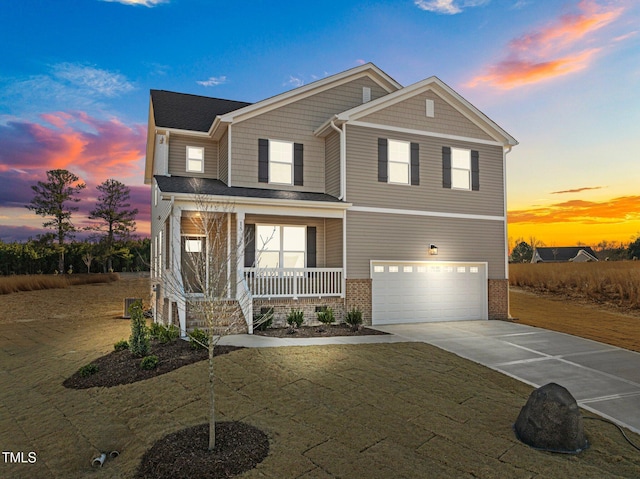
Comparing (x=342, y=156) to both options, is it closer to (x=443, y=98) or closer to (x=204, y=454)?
(x=443, y=98)

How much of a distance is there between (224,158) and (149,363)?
8467 millimetres

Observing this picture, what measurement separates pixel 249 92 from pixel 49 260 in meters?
24.4

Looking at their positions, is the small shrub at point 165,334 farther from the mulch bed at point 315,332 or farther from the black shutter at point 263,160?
the black shutter at point 263,160

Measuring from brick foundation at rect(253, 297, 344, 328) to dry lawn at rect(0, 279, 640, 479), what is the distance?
3.18 metres

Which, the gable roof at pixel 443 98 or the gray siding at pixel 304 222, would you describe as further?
the gray siding at pixel 304 222

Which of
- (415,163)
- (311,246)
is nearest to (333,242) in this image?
(311,246)

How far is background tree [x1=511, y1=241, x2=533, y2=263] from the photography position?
2985 inches

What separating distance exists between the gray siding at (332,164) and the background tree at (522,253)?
68.9m

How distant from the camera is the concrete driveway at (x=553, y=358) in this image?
7289 mm

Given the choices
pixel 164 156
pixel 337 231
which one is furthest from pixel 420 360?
pixel 164 156

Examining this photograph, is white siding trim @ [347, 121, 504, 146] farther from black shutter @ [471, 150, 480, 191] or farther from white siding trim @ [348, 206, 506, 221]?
white siding trim @ [348, 206, 506, 221]

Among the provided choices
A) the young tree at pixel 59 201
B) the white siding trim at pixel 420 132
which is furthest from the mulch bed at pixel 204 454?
the young tree at pixel 59 201

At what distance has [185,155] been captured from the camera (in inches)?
619

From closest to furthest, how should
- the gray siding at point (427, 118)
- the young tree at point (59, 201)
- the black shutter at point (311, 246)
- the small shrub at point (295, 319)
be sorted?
the small shrub at point (295, 319), the gray siding at point (427, 118), the black shutter at point (311, 246), the young tree at point (59, 201)
